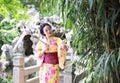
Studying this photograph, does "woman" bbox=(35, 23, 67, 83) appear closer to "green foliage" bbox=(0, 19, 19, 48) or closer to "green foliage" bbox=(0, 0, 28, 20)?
"green foliage" bbox=(0, 0, 28, 20)

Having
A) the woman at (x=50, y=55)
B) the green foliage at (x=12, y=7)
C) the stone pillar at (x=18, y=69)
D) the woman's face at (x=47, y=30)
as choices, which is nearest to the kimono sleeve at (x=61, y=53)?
the woman at (x=50, y=55)

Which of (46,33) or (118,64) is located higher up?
(46,33)

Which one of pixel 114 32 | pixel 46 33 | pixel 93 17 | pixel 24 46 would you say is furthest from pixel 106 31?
pixel 24 46

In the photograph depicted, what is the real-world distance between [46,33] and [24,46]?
165 inches

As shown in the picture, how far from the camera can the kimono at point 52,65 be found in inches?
104

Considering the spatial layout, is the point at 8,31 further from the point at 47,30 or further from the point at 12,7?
the point at 47,30

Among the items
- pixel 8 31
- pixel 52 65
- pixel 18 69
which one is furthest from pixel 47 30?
pixel 8 31

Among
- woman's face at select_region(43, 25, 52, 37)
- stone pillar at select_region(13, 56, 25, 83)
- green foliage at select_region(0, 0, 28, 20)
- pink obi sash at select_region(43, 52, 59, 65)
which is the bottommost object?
stone pillar at select_region(13, 56, 25, 83)

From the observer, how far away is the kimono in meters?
Answer: 2.65

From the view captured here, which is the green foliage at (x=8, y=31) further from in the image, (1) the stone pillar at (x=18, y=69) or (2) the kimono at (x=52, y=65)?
(2) the kimono at (x=52, y=65)

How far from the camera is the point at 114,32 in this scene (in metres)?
1.57

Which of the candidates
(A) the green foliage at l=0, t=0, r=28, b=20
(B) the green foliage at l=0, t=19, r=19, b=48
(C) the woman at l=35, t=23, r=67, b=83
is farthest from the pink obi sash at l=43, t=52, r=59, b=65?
(B) the green foliage at l=0, t=19, r=19, b=48

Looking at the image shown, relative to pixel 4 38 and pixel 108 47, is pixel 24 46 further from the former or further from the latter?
pixel 108 47

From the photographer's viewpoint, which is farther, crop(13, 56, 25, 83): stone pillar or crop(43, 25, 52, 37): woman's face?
crop(13, 56, 25, 83): stone pillar
